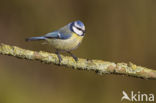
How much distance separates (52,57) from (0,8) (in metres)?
1.05

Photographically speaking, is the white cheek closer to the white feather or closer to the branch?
the white feather

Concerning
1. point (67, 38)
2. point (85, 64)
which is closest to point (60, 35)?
point (67, 38)

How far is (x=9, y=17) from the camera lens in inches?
92.0

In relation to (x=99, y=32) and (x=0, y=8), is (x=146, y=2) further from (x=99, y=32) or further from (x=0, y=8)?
(x=0, y=8)

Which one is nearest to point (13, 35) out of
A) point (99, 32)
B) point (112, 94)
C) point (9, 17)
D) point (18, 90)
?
point (9, 17)

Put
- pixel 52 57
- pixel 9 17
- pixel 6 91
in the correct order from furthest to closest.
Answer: pixel 9 17 → pixel 6 91 → pixel 52 57

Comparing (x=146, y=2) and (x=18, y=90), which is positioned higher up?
(x=146, y=2)

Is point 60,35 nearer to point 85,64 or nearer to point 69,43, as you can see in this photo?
point 69,43

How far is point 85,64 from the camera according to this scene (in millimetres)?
1440

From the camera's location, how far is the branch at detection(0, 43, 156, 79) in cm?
138

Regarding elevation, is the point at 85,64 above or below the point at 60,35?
below

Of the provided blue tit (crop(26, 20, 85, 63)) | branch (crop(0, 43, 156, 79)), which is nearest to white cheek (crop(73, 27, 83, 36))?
blue tit (crop(26, 20, 85, 63))

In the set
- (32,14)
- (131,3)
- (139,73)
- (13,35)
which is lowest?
(139,73)

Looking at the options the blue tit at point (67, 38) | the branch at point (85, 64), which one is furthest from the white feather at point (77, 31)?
the branch at point (85, 64)
